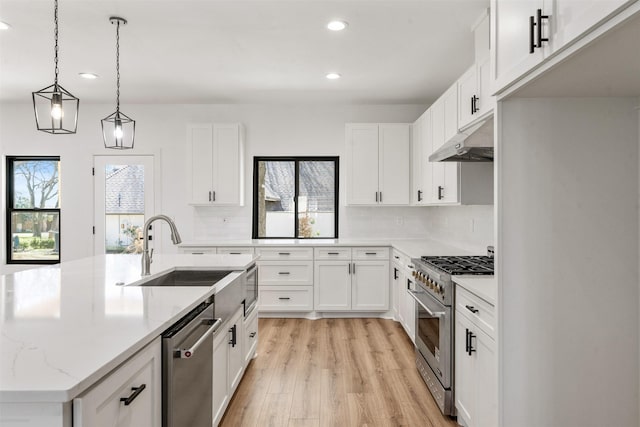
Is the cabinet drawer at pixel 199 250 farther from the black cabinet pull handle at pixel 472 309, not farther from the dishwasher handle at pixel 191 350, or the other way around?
the black cabinet pull handle at pixel 472 309

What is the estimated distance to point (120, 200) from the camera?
540 cm

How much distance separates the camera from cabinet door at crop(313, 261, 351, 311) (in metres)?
4.74

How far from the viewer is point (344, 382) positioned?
2.99m

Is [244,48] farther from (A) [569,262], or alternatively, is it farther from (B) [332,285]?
(A) [569,262]

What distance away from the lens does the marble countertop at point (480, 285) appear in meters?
1.87

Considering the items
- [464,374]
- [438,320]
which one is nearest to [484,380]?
[464,374]

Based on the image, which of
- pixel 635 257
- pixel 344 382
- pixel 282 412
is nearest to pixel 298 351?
pixel 344 382

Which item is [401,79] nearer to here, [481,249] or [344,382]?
[481,249]

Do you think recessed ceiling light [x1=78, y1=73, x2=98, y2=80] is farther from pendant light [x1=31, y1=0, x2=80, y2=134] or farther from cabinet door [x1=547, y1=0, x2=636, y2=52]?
cabinet door [x1=547, y1=0, x2=636, y2=52]

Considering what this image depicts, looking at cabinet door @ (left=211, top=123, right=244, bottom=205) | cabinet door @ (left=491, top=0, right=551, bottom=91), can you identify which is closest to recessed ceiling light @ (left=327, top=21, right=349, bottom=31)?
cabinet door @ (left=491, top=0, right=551, bottom=91)

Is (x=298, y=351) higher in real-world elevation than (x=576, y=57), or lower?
lower

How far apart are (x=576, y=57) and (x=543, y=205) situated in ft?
1.79

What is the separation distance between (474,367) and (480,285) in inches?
16.6

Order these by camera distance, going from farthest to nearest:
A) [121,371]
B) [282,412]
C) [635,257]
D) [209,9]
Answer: [209,9]
[282,412]
[635,257]
[121,371]
